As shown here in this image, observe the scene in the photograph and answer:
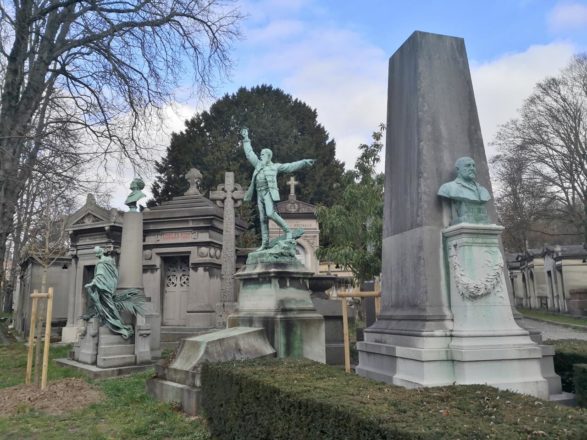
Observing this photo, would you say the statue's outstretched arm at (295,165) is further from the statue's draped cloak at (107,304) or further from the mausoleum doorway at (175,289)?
the mausoleum doorway at (175,289)

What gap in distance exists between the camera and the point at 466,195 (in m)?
5.37

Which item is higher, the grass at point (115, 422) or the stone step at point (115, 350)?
the stone step at point (115, 350)

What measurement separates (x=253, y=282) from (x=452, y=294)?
345cm

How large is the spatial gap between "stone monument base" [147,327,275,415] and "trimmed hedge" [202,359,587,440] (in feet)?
3.52

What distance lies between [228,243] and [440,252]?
10.1 meters

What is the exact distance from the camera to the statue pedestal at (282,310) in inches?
276

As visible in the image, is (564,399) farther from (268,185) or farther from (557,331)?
(557,331)

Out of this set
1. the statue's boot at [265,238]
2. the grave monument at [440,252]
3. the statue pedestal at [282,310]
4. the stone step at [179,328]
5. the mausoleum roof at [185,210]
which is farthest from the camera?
the mausoleum roof at [185,210]

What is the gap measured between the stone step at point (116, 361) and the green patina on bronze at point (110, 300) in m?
0.43

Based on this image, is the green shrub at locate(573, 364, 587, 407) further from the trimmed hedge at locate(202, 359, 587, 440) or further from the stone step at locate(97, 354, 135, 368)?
the stone step at locate(97, 354, 135, 368)

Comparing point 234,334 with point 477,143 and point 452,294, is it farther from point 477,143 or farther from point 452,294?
point 477,143

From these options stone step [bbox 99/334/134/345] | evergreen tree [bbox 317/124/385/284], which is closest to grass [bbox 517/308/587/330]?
evergreen tree [bbox 317/124/385/284]

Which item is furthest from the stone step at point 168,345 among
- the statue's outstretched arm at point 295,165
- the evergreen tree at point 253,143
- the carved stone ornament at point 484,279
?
the evergreen tree at point 253,143

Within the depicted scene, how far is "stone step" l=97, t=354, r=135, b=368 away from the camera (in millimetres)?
9344
